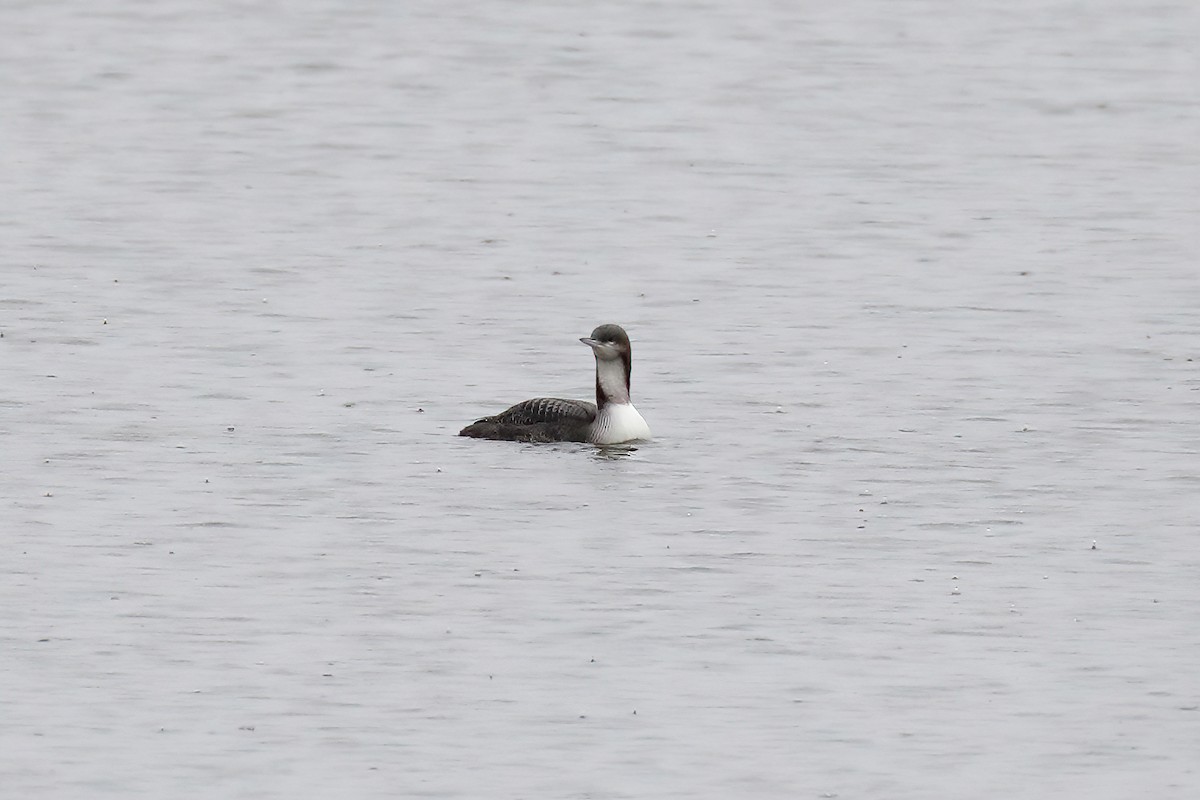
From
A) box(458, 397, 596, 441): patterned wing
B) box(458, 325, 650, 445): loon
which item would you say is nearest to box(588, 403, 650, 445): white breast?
box(458, 325, 650, 445): loon

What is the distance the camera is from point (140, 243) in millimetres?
27062

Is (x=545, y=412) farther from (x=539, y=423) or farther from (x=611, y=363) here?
(x=611, y=363)

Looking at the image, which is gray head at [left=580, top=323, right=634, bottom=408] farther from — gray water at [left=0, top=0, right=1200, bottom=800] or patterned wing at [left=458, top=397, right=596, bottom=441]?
gray water at [left=0, top=0, right=1200, bottom=800]

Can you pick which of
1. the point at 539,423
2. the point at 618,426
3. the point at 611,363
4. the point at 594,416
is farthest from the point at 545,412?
the point at 611,363

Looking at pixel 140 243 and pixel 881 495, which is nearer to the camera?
pixel 881 495

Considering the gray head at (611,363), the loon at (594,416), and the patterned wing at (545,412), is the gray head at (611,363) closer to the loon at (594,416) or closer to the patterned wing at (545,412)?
the loon at (594,416)

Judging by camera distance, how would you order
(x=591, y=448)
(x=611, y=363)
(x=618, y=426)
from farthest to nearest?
(x=611, y=363)
(x=591, y=448)
(x=618, y=426)

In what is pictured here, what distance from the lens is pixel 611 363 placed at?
1952cm

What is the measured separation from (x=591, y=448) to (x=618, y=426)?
372mm

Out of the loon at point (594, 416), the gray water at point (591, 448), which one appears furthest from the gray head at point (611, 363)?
the gray water at point (591, 448)

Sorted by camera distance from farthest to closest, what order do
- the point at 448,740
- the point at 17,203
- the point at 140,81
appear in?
the point at 140,81, the point at 17,203, the point at 448,740

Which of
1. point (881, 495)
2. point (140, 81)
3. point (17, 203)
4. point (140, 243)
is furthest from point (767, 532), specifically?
point (140, 81)

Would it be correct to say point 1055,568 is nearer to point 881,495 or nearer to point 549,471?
point 881,495

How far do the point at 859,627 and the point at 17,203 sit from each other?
56.1 feet
